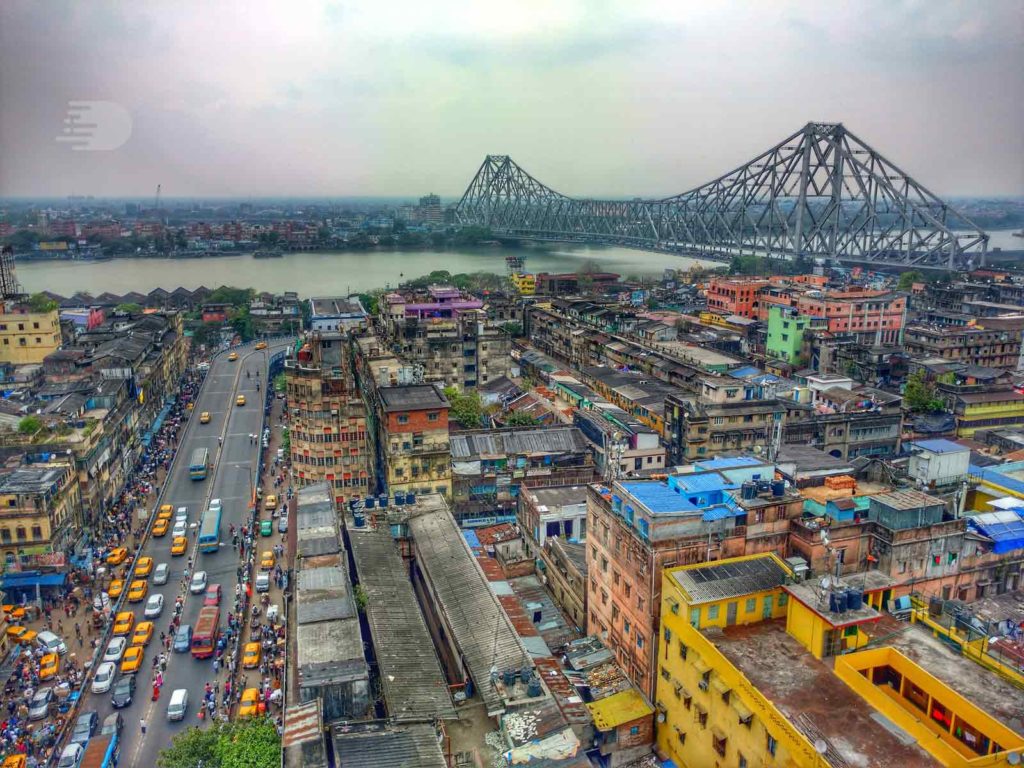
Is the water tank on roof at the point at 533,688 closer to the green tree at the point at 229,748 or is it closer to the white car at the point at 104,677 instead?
the green tree at the point at 229,748

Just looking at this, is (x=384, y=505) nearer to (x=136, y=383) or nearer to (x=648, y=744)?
(x=648, y=744)

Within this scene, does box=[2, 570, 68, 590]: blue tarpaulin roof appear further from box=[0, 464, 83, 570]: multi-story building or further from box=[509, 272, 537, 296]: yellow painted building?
box=[509, 272, 537, 296]: yellow painted building

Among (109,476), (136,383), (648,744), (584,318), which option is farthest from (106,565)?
(584,318)

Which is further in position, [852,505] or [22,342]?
[22,342]

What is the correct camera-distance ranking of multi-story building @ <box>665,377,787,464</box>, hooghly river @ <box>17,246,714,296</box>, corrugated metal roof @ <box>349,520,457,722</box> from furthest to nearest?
hooghly river @ <box>17,246,714,296</box> → multi-story building @ <box>665,377,787,464</box> → corrugated metal roof @ <box>349,520,457,722</box>

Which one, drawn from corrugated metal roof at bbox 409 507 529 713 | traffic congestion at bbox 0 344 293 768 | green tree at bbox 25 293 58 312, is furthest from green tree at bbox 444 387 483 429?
green tree at bbox 25 293 58 312

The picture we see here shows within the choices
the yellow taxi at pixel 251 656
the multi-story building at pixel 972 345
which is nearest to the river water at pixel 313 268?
the multi-story building at pixel 972 345
